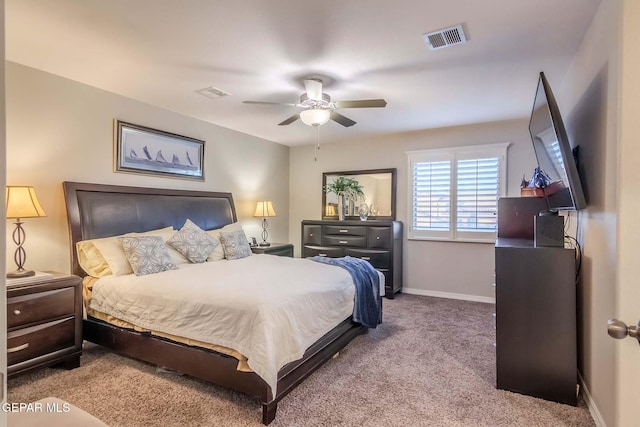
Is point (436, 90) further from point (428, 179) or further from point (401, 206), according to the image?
point (401, 206)

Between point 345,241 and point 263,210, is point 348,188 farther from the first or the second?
point 263,210

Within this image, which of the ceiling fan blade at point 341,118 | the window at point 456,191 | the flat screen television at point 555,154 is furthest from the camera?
the window at point 456,191

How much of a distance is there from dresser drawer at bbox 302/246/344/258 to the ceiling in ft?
8.14

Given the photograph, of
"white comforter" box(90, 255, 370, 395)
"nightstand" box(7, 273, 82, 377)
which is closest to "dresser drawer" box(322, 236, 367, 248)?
A: "white comforter" box(90, 255, 370, 395)

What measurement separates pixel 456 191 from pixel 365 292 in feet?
8.17

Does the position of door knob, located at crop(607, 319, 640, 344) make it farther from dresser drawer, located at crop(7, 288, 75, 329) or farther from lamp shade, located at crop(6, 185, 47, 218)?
lamp shade, located at crop(6, 185, 47, 218)

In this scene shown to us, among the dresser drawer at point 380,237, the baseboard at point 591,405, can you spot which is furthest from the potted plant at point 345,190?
the baseboard at point 591,405

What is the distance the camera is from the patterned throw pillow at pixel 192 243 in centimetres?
357

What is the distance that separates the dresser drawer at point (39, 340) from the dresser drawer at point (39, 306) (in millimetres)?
62

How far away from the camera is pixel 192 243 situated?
364 cm

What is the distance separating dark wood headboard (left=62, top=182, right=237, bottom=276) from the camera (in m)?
3.13

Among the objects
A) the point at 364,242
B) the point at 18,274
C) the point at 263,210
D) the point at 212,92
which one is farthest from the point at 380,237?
the point at 18,274

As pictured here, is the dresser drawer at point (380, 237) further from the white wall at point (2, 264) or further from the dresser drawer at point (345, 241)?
the white wall at point (2, 264)

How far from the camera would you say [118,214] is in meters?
3.46
